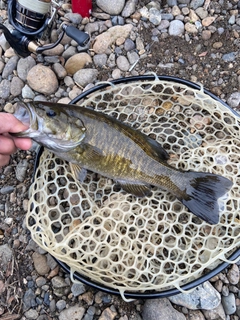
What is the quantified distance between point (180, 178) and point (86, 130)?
79 centimetres

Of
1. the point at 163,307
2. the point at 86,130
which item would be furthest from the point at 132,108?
the point at 163,307

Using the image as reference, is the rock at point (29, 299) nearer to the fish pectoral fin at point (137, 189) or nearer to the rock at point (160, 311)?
the rock at point (160, 311)

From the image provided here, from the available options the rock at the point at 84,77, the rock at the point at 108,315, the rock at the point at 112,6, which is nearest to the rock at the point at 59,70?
the rock at the point at 84,77

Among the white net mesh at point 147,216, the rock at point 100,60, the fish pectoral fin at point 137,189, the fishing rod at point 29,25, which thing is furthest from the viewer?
the rock at point 100,60

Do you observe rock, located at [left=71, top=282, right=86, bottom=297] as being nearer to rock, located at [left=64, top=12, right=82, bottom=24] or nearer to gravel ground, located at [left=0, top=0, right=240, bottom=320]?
gravel ground, located at [left=0, top=0, right=240, bottom=320]

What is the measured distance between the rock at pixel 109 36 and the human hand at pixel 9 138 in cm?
148

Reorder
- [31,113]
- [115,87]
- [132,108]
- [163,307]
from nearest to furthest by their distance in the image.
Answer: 1. [31,113]
2. [163,307]
3. [115,87]
4. [132,108]

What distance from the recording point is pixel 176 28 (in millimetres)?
3812

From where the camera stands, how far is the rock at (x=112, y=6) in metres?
3.87

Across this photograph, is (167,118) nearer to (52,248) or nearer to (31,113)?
(31,113)

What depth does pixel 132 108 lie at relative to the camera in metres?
3.48

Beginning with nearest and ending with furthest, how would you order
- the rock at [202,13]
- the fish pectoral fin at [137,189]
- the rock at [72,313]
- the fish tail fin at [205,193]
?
the fish tail fin at [205,193] → the fish pectoral fin at [137,189] → the rock at [72,313] → the rock at [202,13]

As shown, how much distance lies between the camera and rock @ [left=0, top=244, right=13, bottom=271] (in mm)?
3205

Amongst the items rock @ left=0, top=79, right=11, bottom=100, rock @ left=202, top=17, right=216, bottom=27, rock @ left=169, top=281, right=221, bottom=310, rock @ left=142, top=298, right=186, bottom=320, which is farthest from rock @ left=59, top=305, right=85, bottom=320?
rock @ left=202, top=17, right=216, bottom=27
